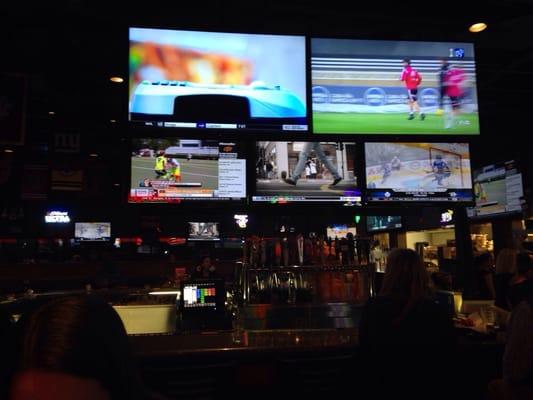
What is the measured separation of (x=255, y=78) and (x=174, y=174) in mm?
968

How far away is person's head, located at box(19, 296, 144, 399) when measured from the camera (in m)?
0.88

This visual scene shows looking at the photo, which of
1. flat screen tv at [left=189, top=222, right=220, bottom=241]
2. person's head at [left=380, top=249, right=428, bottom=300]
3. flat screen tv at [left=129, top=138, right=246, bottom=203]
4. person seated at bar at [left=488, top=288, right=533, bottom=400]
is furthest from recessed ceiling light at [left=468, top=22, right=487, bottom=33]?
flat screen tv at [left=189, top=222, right=220, bottom=241]

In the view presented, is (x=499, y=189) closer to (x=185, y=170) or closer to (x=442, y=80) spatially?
(x=442, y=80)

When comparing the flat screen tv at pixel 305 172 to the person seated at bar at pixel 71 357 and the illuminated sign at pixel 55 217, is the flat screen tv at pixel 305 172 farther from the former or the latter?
the illuminated sign at pixel 55 217

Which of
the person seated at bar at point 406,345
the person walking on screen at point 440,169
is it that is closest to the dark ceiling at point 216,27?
the person walking on screen at point 440,169

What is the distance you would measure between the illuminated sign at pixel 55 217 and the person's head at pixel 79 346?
1549 centimetres

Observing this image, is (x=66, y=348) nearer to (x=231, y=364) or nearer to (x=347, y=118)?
(x=231, y=364)

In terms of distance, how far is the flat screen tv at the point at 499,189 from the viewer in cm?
1003

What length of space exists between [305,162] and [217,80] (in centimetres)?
92

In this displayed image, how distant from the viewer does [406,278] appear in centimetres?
249

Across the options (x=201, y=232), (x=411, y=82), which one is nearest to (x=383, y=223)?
(x=201, y=232)

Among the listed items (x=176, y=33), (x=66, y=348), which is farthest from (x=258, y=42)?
(x=66, y=348)

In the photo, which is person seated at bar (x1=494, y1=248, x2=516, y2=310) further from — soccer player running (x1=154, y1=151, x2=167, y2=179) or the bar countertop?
soccer player running (x1=154, y1=151, x2=167, y2=179)

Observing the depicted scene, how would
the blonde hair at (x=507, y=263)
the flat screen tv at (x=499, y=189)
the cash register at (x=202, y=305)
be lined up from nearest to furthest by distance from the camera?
1. the cash register at (x=202, y=305)
2. the blonde hair at (x=507, y=263)
3. the flat screen tv at (x=499, y=189)
